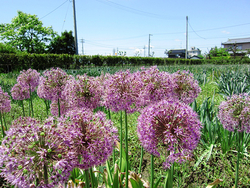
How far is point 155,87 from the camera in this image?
2574 mm

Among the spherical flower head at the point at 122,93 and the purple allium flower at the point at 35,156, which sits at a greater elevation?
the spherical flower head at the point at 122,93

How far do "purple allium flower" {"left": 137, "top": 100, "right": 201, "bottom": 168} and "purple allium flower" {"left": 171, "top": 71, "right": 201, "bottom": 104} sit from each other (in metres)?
1.17

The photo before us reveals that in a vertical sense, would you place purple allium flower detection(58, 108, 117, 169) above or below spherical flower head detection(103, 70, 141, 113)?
below

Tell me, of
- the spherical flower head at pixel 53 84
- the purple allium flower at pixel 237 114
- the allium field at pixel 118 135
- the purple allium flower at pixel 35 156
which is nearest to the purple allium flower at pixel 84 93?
the allium field at pixel 118 135

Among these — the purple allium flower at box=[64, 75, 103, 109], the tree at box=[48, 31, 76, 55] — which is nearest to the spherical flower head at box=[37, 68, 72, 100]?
the purple allium flower at box=[64, 75, 103, 109]

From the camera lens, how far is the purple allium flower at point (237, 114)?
2.32 meters

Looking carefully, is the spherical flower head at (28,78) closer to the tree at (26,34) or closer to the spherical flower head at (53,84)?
the spherical flower head at (53,84)

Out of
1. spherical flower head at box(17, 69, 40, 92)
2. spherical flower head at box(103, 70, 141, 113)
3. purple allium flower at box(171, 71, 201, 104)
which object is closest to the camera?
spherical flower head at box(103, 70, 141, 113)

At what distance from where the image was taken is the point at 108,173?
2703 millimetres

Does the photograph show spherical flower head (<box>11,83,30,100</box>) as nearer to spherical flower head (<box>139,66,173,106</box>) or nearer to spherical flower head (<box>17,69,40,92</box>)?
spherical flower head (<box>17,69,40,92</box>)

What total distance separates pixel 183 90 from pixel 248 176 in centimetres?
234

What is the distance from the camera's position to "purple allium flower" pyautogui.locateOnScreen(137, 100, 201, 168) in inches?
70.3

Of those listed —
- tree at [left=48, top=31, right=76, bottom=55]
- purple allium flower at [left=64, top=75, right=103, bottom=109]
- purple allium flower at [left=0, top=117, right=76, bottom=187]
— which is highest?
tree at [left=48, top=31, right=76, bottom=55]

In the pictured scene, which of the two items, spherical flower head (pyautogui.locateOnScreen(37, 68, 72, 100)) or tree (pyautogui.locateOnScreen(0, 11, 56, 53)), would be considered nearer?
spherical flower head (pyautogui.locateOnScreen(37, 68, 72, 100))
